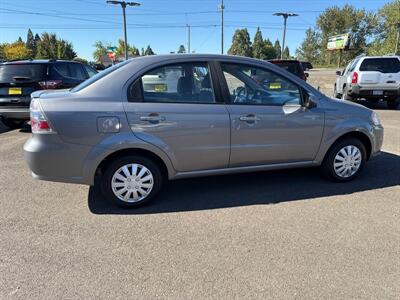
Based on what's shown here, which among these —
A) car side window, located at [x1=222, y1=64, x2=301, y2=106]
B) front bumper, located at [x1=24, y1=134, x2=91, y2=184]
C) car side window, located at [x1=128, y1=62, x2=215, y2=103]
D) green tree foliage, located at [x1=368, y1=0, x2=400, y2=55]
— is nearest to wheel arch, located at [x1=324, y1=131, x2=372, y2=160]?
car side window, located at [x1=222, y1=64, x2=301, y2=106]

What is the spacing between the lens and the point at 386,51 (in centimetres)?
5056

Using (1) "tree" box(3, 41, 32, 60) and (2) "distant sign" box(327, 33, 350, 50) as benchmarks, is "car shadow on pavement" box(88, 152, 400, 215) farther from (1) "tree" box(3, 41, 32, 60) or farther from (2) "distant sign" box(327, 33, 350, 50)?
(1) "tree" box(3, 41, 32, 60)

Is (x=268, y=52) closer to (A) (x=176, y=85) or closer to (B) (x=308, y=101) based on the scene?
(B) (x=308, y=101)

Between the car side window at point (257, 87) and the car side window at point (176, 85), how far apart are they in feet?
0.89

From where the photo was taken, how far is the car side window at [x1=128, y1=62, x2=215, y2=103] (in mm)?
3578

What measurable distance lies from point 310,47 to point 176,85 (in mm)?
83632

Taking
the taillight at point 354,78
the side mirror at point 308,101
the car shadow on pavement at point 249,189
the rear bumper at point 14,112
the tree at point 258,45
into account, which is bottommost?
the car shadow on pavement at point 249,189

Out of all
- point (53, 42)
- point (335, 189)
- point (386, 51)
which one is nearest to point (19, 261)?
point (335, 189)

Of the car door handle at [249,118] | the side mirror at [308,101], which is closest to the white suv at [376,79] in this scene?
the side mirror at [308,101]

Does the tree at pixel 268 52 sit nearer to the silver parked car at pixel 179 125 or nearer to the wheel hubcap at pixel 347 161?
the wheel hubcap at pixel 347 161

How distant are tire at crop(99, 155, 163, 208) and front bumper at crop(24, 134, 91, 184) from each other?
276 mm

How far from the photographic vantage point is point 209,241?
3.11 metres

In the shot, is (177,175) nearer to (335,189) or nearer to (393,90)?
(335,189)

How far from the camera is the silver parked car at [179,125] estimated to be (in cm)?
345
